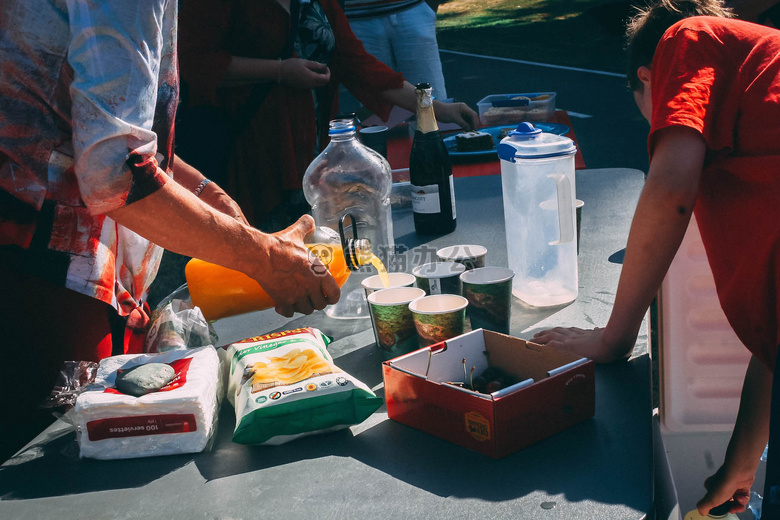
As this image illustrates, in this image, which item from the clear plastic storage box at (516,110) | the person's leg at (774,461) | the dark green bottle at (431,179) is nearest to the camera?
the person's leg at (774,461)

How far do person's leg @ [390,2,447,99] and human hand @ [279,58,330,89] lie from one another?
107 cm

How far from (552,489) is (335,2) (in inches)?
81.5

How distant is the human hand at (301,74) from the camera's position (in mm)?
2342

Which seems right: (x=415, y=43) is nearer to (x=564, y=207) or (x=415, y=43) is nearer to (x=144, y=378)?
(x=564, y=207)

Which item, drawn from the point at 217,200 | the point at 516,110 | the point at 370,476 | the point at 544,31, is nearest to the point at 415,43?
the point at 516,110

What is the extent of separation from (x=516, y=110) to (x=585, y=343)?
6.85 ft

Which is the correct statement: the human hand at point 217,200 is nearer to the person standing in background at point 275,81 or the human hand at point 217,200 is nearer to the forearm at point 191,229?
the forearm at point 191,229

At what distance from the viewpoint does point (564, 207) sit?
1.38 m

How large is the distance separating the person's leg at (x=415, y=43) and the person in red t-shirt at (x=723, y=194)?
2302 millimetres

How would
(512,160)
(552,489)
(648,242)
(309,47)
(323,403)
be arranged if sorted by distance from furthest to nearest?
(309,47), (512,160), (648,242), (323,403), (552,489)

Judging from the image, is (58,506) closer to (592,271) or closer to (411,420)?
(411,420)

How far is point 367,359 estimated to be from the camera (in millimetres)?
1282

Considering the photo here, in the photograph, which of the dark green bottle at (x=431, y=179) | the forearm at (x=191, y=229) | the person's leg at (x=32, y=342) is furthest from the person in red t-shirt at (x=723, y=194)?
the person's leg at (x=32, y=342)

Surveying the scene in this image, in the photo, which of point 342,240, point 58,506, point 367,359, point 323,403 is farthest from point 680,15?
point 58,506
